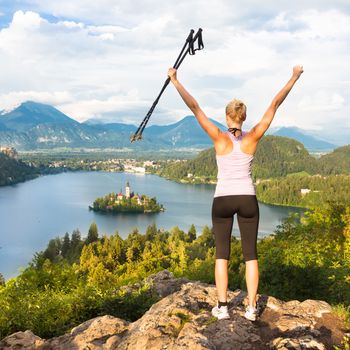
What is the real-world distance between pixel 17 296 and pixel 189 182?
583 feet

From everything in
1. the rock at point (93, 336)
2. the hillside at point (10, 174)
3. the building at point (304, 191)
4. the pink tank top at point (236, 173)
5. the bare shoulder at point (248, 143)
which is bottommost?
the building at point (304, 191)

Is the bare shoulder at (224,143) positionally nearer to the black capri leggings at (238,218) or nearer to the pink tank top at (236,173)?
the pink tank top at (236,173)

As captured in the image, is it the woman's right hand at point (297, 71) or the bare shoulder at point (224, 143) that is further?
the woman's right hand at point (297, 71)

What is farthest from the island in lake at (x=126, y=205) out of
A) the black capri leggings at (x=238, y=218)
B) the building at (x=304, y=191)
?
the black capri leggings at (x=238, y=218)

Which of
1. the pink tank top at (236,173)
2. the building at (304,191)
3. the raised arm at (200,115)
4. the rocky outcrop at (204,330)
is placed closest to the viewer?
the rocky outcrop at (204,330)

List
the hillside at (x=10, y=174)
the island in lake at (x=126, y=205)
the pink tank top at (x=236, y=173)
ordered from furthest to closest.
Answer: the hillside at (x=10, y=174)
the island in lake at (x=126, y=205)
the pink tank top at (x=236, y=173)

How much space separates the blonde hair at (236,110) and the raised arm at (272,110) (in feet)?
0.73

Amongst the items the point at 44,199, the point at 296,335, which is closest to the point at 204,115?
the point at 296,335

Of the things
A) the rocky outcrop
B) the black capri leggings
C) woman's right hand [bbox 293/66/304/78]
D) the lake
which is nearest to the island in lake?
the lake

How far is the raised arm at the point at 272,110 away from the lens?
15.2 feet

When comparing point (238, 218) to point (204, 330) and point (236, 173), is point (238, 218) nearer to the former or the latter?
point (236, 173)

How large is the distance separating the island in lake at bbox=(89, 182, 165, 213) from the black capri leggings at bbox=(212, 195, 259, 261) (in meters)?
99.5

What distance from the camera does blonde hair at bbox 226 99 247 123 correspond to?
456 centimetres

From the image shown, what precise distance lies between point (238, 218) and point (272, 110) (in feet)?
4.33
